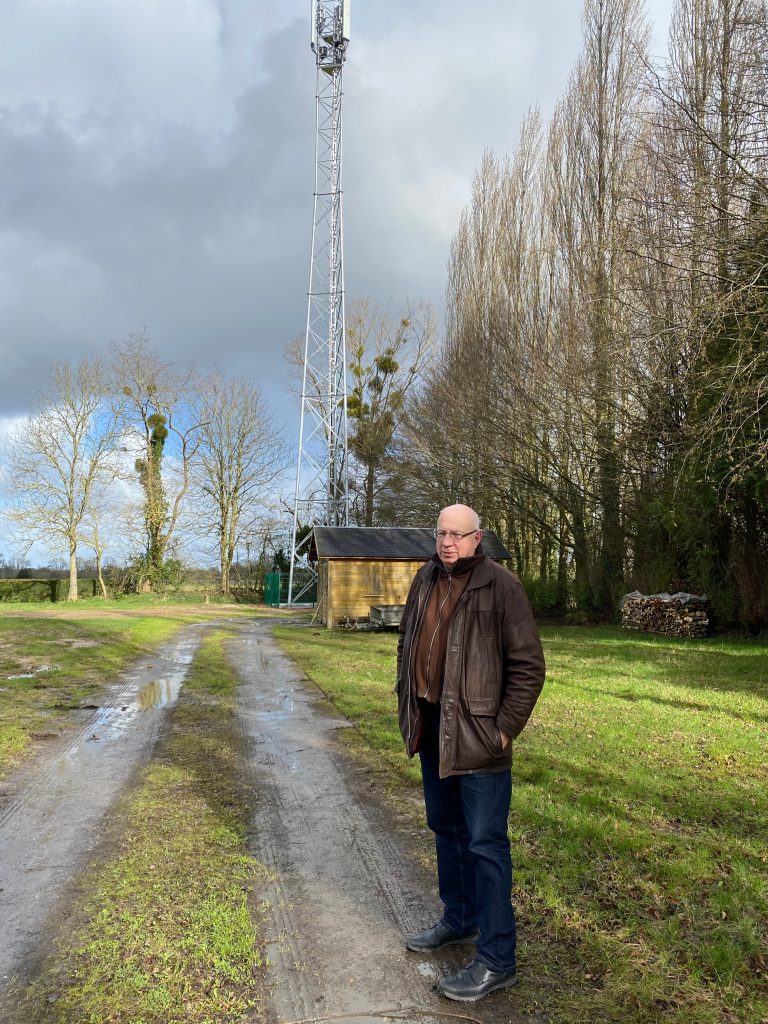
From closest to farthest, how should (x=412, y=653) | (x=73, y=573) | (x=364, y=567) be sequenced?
(x=412, y=653) → (x=364, y=567) → (x=73, y=573)

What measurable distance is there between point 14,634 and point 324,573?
1054 centimetres

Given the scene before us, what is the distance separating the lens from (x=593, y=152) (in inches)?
930

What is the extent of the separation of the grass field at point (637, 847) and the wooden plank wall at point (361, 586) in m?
13.6

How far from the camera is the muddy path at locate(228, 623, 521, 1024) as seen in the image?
114 inches

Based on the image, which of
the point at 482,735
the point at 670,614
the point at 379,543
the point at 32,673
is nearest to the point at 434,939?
the point at 482,735

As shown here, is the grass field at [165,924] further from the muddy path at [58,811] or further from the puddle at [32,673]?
the puddle at [32,673]

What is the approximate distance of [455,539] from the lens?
3275 millimetres

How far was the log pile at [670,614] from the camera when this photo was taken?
1791 centimetres

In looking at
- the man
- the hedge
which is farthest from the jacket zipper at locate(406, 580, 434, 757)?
the hedge

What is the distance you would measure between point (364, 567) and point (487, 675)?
2107cm

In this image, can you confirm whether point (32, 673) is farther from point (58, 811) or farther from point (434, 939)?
point (434, 939)

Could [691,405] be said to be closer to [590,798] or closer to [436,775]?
[590,798]

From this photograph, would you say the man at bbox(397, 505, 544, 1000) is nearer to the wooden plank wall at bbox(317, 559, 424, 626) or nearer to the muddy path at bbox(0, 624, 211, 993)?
the muddy path at bbox(0, 624, 211, 993)

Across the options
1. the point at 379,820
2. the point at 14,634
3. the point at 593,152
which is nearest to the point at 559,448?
the point at 593,152
